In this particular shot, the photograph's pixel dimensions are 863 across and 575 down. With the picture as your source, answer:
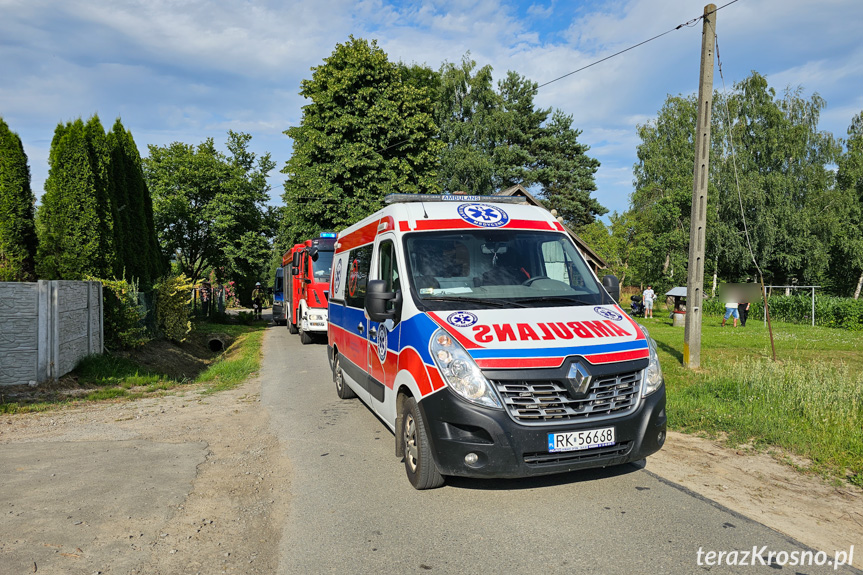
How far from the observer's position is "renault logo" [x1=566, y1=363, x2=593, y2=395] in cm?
423

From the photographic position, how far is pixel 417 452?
4.73 meters

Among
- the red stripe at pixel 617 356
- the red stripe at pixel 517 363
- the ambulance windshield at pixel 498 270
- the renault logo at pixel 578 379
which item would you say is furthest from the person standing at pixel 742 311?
the red stripe at pixel 517 363

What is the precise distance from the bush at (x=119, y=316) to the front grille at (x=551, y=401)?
10738mm

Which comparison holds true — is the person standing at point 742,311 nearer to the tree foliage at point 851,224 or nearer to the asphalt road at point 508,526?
the asphalt road at point 508,526

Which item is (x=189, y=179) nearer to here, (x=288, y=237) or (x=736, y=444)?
(x=288, y=237)

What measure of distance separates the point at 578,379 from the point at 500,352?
0.59 meters

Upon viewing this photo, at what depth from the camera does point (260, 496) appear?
4.82 metres

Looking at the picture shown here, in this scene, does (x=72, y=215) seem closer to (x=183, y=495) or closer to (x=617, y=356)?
(x=183, y=495)

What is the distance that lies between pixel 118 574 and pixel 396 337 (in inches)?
105

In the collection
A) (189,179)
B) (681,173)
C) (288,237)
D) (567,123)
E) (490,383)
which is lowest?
(490,383)

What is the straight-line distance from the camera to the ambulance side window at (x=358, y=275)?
6875 millimetres

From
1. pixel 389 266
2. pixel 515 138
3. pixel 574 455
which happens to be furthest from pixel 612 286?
pixel 515 138

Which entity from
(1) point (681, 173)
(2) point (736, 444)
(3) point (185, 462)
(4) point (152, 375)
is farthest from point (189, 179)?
(1) point (681, 173)

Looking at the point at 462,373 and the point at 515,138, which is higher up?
the point at 515,138
